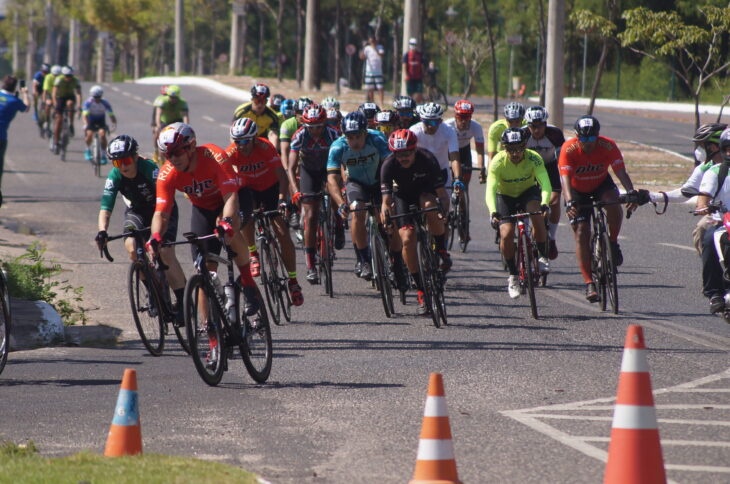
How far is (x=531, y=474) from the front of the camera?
275 inches

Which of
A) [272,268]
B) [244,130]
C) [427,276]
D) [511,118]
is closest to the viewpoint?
[427,276]

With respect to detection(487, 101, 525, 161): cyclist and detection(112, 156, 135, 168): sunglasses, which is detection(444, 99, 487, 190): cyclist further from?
detection(112, 156, 135, 168): sunglasses

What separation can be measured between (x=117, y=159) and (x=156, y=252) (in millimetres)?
2008

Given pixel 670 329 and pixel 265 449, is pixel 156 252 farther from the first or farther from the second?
pixel 670 329

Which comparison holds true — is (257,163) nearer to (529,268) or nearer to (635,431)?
(529,268)

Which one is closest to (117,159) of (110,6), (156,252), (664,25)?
(156,252)

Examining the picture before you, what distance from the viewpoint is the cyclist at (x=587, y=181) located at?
1330 cm

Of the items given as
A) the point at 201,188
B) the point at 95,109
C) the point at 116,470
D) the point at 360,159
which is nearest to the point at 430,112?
the point at 360,159

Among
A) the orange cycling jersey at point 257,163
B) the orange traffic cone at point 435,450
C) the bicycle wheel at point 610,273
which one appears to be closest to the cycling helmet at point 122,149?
the orange cycling jersey at point 257,163

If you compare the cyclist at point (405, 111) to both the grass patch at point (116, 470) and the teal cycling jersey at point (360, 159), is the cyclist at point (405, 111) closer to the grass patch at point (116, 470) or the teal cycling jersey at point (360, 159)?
the teal cycling jersey at point (360, 159)

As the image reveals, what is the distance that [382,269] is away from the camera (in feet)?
42.3

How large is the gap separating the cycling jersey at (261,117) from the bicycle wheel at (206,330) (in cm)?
782

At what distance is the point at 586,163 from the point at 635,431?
24.3ft

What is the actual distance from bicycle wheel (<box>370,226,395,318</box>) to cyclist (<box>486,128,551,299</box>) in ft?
3.56
